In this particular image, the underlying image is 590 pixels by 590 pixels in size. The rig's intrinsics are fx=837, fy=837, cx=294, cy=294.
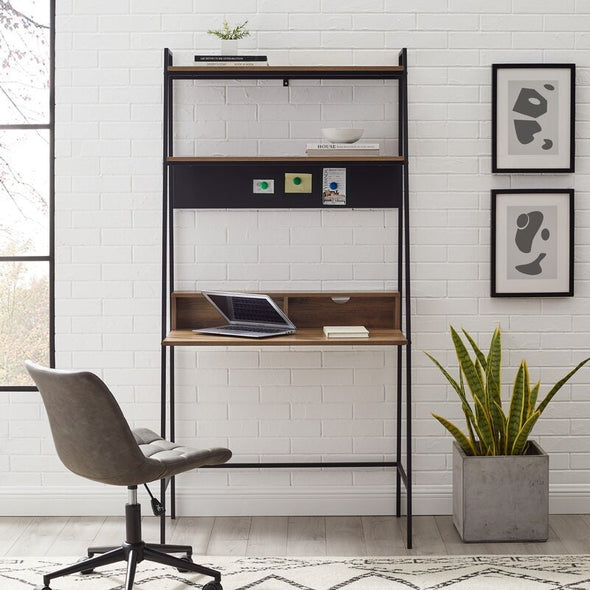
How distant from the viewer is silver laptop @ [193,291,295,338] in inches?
133

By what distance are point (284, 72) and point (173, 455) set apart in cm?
160

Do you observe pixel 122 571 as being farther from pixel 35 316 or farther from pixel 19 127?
pixel 19 127

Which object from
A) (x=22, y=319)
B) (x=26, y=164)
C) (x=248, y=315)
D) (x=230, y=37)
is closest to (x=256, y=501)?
(x=248, y=315)

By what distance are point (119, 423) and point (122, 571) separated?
0.78 meters

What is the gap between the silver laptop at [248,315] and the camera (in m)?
3.39

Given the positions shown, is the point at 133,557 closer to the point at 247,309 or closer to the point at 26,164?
the point at 247,309

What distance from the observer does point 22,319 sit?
3.97 m

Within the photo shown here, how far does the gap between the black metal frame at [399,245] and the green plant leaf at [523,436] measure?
44cm

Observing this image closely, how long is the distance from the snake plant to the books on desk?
1.16 feet

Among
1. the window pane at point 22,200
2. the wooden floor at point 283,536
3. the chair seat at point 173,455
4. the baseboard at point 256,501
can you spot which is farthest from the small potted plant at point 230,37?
the wooden floor at point 283,536

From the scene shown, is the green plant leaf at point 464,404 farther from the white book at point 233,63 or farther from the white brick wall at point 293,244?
the white book at point 233,63

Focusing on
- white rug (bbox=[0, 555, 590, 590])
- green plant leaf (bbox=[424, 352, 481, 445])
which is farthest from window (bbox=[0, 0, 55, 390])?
green plant leaf (bbox=[424, 352, 481, 445])

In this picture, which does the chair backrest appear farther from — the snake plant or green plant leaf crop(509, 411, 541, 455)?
green plant leaf crop(509, 411, 541, 455)

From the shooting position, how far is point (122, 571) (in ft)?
10.2
